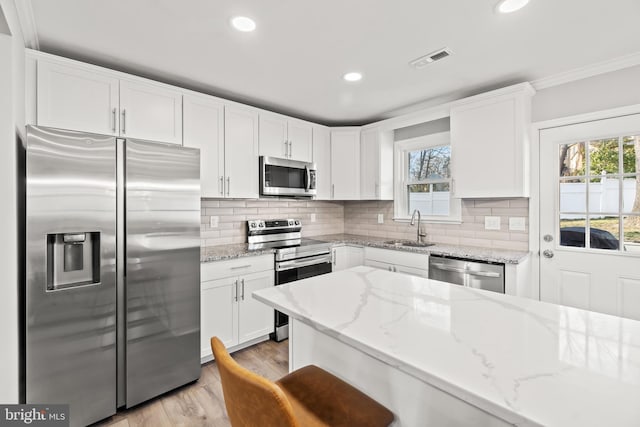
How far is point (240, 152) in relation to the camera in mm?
3018

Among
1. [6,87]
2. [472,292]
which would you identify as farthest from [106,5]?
[472,292]

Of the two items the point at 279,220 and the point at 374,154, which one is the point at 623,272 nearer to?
the point at 374,154

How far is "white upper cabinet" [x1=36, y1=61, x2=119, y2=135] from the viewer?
199cm

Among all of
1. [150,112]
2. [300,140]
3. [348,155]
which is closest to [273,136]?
[300,140]

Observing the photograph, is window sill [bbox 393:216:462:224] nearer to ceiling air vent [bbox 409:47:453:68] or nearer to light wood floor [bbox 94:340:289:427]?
ceiling air vent [bbox 409:47:453:68]

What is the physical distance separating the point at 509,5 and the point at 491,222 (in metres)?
1.89

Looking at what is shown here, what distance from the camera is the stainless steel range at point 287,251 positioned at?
9.77ft

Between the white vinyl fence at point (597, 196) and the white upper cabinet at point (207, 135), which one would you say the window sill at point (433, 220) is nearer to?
the white vinyl fence at point (597, 196)

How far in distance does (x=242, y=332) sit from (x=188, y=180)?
1.41 metres

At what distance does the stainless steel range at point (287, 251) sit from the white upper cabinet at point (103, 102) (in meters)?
1.29

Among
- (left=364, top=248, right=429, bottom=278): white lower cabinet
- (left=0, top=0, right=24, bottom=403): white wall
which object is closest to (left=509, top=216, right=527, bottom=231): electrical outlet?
(left=364, top=248, right=429, bottom=278): white lower cabinet

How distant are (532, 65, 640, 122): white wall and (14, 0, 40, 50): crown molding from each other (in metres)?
3.57

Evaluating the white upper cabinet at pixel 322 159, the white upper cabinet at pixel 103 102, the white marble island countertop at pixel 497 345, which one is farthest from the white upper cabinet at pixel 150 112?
the white marble island countertop at pixel 497 345

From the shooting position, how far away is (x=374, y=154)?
3750 millimetres
